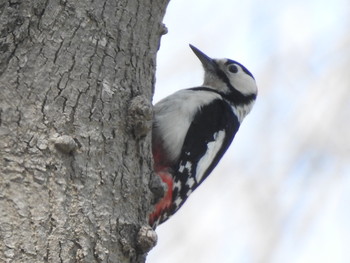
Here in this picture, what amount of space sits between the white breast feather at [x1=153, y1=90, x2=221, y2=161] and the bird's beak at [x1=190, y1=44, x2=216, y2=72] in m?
0.49

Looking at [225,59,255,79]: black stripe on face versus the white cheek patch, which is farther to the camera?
[225,59,255,79]: black stripe on face

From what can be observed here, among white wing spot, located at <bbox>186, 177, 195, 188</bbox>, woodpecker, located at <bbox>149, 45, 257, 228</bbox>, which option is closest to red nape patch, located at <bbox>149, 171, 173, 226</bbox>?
woodpecker, located at <bbox>149, 45, 257, 228</bbox>

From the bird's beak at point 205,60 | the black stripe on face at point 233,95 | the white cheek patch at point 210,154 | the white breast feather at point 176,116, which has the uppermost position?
the bird's beak at point 205,60

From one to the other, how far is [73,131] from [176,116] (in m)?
1.24

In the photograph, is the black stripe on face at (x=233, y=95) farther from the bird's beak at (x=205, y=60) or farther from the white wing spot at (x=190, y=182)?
the white wing spot at (x=190, y=182)

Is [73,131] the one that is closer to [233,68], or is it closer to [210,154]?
[210,154]

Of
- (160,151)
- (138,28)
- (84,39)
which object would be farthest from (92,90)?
(160,151)

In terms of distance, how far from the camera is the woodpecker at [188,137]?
332 cm

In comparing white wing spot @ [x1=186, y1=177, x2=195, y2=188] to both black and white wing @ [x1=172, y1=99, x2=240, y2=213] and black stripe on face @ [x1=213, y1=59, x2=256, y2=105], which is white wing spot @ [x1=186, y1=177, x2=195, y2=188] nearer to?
black and white wing @ [x1=172, y1=99, x2=240, y2=213]

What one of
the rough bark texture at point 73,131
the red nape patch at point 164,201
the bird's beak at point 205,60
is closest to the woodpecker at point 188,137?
the red nape patch at point 164,201

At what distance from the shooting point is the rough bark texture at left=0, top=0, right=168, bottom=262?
2055 millimetres

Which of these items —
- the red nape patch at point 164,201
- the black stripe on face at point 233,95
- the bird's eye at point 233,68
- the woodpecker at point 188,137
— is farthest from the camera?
the bird's eye at point 233,68

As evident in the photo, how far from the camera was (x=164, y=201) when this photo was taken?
3217mm

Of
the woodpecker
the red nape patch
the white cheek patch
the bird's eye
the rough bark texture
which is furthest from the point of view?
the bird's eye
